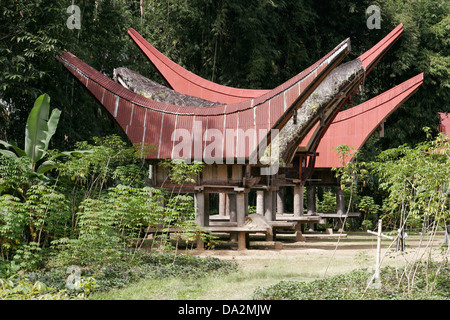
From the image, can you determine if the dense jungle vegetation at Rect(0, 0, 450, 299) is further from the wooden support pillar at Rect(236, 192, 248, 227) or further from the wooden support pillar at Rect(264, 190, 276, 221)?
the wooden support pillar at Rect(264, 190, 276, 221)

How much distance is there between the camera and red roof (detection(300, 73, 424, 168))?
17109 millimetres

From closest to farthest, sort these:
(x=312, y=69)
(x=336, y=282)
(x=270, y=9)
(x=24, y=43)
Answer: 1. (x=336, y=282)
2. (x=312, y=69)
3. (x=24, y=43)
4. (x=270, y=9)

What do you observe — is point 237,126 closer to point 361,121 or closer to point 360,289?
point 360,289

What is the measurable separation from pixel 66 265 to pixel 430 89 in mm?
18001

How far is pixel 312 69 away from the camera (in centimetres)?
1177

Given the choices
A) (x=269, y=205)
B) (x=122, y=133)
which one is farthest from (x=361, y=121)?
(x=122, y=133)

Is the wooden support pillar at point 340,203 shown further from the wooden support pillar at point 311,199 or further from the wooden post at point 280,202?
the wooden post at point 280,202

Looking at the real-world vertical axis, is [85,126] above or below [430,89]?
below

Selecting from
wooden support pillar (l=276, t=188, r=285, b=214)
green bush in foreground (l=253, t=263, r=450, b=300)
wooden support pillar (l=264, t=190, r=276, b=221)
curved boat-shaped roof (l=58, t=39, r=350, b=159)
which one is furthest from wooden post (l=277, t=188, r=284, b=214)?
green bush in foreground (l=253, t=263, r=450, b=300)

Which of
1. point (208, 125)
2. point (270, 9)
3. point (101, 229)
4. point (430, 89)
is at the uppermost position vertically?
point (270, 9)

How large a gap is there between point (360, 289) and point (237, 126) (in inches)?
224

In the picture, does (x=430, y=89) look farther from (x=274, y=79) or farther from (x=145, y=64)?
(x=145, y=64)

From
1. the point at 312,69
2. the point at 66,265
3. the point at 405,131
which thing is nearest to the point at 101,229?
the point at 66,265

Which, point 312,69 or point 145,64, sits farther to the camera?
point 145,64
